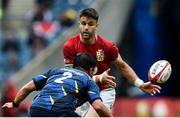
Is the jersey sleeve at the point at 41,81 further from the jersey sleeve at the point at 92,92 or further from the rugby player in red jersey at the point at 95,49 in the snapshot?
the rugby player in red jersey at the point at 95,49

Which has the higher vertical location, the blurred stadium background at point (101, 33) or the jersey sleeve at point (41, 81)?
the jersey sleeve at point (41, 81)

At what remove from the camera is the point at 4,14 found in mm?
24188

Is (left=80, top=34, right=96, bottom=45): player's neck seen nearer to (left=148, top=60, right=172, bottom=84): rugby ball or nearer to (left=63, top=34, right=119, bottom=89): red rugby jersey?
(left=63, top=34, right=119, bottom=89): red rugby jersey

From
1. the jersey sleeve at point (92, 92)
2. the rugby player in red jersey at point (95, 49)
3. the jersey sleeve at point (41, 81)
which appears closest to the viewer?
the jersey sleeve at point (92, 92)

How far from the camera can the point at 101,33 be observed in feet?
75.5

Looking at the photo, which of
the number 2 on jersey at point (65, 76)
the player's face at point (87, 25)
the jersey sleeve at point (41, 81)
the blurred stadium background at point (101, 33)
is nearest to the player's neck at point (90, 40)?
the player's face at point (87, 25)

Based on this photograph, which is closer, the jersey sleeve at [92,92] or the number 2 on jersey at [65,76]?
the jersey sleeve at [92,92]

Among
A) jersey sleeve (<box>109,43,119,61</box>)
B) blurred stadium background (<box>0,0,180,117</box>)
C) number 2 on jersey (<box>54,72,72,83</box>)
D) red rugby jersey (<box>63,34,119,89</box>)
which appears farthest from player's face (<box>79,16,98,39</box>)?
blurred stadium background (<box>0,0,180,117</box>)

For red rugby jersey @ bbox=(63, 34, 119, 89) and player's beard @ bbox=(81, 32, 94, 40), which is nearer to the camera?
player's beard @ bbox=(81, 32, 94, 40)

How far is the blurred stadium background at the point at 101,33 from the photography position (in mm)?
22844


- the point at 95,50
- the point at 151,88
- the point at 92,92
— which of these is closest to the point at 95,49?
the point at 95,50

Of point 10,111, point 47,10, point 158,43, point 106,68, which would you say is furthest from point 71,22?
point 106,68

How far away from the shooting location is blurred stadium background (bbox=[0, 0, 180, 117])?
22844mm

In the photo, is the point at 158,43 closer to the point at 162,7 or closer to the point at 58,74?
the point at 162,7
